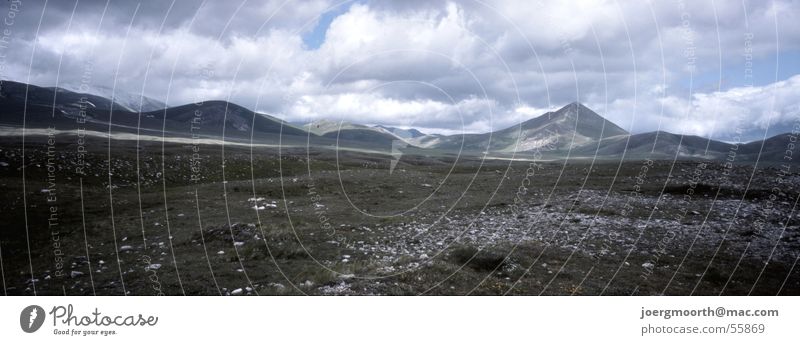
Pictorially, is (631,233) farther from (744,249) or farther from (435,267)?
(435,267)

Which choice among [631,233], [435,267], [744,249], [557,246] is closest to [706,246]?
[744,249]
